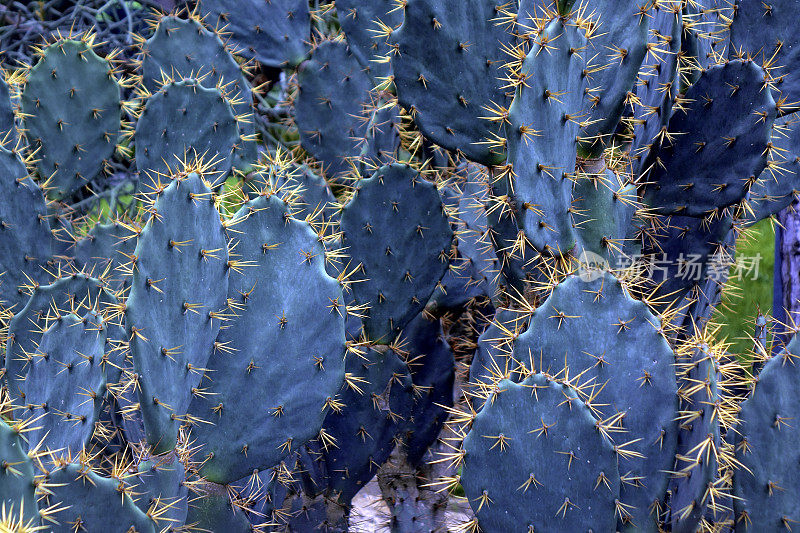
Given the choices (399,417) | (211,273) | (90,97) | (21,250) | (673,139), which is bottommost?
(399,417)

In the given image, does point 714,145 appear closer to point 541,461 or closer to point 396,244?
point 396,244

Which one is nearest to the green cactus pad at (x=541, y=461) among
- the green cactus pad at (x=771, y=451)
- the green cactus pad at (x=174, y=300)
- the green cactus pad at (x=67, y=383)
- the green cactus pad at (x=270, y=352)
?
the green cactus pad at (x=771, y=451)

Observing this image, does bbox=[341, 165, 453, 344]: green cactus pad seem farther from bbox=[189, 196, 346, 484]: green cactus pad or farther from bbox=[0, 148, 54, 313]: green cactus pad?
bbox=[0, 148, 54, 313]: green cactus pad

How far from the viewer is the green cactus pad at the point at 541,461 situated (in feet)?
4.72

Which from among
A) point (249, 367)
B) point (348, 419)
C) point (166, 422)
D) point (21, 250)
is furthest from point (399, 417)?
point (21, 250)

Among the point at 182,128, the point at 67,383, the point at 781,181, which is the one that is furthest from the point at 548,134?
the point at 182,128

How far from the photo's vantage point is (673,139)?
78.7 inches

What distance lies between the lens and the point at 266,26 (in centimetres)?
319

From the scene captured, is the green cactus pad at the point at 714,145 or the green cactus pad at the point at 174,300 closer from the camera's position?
the green cactus pad at the point at 174,300

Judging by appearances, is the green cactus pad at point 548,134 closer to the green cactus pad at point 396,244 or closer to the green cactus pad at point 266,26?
the green cactus pad at point 396,244

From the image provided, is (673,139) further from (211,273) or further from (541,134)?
(211,273)

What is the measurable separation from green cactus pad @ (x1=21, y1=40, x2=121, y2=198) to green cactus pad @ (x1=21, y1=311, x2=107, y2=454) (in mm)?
1115

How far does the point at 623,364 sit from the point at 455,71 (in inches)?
32.9

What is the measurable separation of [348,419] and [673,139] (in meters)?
1.16
